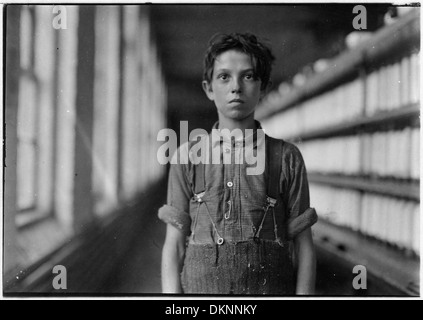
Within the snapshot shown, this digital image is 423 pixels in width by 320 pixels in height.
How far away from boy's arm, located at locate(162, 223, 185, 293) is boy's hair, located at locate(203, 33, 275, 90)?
0.62m

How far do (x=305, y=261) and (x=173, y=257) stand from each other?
519mm

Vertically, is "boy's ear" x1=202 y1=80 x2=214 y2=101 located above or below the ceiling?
below

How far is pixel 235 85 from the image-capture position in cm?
205

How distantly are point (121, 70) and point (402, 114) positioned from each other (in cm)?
113

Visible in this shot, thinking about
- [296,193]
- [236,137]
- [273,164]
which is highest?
[236,137]

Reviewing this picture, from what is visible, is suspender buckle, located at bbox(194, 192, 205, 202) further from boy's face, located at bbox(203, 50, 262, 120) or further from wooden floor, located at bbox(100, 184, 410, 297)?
boy's face, located at bbox(203, 50, 262, 120)

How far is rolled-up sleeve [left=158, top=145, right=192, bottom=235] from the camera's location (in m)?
2.08

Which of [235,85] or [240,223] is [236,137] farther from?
[240,223]

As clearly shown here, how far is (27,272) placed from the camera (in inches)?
84.8

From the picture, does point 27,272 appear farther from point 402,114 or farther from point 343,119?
point 402,114

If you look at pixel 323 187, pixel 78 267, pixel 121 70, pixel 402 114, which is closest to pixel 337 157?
pixel 323 187

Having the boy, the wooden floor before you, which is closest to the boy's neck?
the boy

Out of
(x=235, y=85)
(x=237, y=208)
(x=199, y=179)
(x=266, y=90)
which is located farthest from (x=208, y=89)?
(x=237, y=208)
